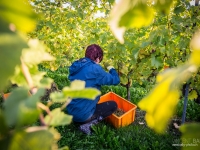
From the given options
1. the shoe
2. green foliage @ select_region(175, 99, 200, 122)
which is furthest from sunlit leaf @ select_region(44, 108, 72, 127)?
green foliage @ select_region(175, 99, 200, 122)

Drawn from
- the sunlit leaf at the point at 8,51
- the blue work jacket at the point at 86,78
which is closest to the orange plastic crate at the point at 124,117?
the blue work jacket at the point at 86,78

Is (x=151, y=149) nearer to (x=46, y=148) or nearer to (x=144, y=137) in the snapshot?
(x=144, y=137)

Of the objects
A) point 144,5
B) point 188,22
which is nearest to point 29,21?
point 144,5

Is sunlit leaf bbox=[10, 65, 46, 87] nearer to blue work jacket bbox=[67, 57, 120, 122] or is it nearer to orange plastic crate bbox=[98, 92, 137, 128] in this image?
blue work jacket bbox=[67, 57, 120, 122]

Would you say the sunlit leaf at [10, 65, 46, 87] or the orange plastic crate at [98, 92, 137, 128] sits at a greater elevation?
the sunlit leaf at [10, 65, 46, 87]

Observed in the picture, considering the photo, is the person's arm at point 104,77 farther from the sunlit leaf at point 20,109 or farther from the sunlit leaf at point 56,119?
the sunlit leaf at point 20,109

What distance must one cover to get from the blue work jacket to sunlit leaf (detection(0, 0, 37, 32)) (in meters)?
2.48

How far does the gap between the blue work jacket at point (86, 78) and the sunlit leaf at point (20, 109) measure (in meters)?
2.44

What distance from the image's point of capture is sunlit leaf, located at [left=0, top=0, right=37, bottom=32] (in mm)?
284

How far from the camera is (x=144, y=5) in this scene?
1.25ft

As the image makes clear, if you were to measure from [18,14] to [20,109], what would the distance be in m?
0.14

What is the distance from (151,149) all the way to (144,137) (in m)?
0.23

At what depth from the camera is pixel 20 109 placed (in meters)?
0.30

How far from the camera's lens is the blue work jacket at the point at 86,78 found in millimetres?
2793
